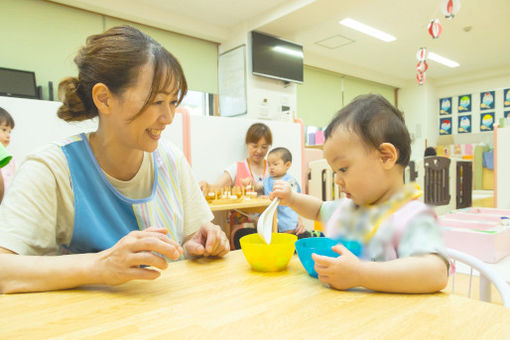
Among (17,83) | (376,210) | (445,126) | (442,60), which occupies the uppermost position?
(442,60)

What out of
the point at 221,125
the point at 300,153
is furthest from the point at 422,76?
the point at 221,125

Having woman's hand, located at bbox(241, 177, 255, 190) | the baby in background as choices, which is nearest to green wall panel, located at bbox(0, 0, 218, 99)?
woman's hand, located at bbox(241, 177, 255, 190)

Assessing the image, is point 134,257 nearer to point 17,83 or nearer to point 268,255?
point 268,255

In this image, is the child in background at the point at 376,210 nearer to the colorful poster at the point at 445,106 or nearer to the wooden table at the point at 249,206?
the wooden table at the point at 249,206

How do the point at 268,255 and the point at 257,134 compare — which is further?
the point at 257,134

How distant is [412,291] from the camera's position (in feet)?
1.86

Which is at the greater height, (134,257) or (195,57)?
(195,57)

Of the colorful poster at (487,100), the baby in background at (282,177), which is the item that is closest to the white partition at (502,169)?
the baby in background at (282,177)

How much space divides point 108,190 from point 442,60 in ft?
26.3

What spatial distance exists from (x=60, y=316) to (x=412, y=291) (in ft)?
1.86

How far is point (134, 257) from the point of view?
1.96 ft

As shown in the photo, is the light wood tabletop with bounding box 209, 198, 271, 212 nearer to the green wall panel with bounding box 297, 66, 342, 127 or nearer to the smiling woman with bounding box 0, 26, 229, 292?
the smiling woman with bounding box 0, 26, 229, 292

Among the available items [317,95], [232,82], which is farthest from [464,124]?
[232,82]

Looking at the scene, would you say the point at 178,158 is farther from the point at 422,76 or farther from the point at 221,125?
the point at 422,76
